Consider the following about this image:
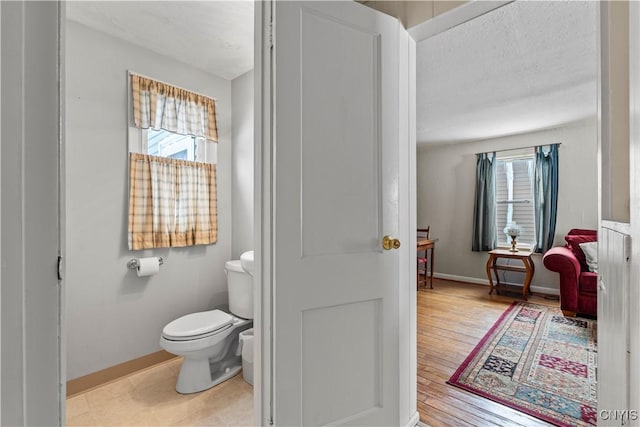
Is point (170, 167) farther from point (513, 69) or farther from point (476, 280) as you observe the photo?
point (476, 280)

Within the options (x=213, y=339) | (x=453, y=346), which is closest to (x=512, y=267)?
(x=453, y=346)

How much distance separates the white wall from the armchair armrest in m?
1.13

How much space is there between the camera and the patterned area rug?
5.58 feet

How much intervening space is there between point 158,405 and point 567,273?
12.3 ft

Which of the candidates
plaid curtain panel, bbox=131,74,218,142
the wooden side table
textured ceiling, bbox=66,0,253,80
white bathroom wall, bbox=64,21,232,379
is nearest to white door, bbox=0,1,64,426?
textured ceiling, bbox=66,0,253,80

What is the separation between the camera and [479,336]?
8.75 feet

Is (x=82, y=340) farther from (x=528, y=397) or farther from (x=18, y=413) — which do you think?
(x=528, y=397)

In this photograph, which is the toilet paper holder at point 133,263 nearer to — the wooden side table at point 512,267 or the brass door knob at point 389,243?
the brass door knob at point 389,243

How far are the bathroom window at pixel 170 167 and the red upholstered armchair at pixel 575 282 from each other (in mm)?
3423

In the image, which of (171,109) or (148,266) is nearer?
(148,266)

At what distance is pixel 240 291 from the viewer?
2.17 meters

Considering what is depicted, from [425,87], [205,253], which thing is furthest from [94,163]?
[425,87]

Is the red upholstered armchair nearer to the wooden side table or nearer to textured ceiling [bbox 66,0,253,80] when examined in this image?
the wooden side table

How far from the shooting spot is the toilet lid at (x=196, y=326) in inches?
71.6
